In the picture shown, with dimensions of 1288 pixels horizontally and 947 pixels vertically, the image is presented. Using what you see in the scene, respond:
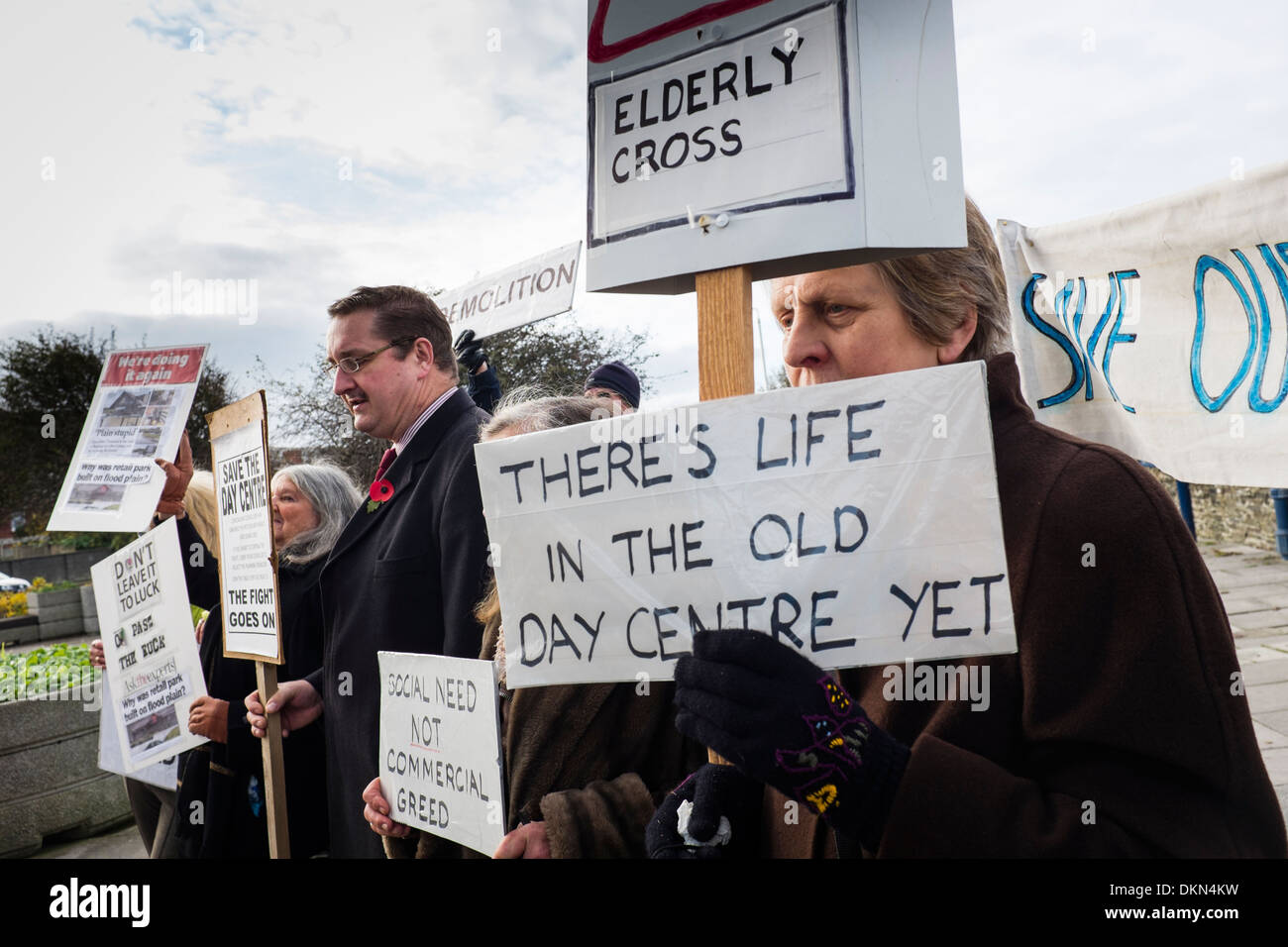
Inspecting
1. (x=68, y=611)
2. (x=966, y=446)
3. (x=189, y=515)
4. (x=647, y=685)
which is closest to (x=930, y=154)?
(x=966, y=446)

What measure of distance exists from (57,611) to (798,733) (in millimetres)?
15479

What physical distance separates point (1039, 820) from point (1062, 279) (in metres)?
4.05

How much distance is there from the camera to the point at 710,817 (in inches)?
57.1

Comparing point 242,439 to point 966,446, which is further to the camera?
point 242,439

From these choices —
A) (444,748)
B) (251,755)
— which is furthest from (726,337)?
(251,755)

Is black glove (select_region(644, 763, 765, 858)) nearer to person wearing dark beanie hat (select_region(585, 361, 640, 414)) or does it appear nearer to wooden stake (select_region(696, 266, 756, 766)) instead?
wooden stake (select_region(696, 266, 756, 766))

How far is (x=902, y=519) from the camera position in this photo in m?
1.21

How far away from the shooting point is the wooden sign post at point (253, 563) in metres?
2.50

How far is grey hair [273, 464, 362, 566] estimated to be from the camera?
3322 millimetres

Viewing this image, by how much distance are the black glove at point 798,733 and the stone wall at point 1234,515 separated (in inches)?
462

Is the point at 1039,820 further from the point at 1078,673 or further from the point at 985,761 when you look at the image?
the point at 1078,673

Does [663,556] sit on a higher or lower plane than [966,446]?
lower

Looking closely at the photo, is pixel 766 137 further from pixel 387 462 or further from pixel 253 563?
pixel 253 563

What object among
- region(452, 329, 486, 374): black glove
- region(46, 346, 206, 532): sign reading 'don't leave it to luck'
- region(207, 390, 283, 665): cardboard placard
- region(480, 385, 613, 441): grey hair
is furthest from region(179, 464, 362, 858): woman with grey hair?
region(452, 329, 486, 374): black glove
